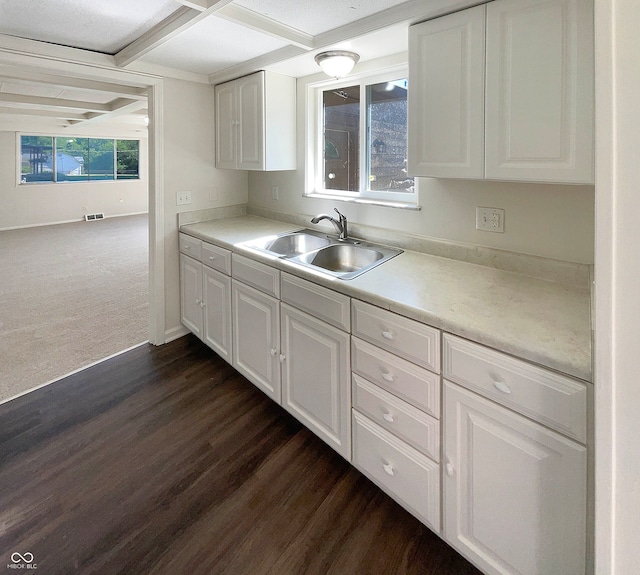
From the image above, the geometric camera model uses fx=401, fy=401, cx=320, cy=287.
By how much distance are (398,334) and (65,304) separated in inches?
152

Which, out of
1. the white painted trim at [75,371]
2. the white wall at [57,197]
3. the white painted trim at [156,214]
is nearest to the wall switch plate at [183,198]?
the white painted trim at [156,214]

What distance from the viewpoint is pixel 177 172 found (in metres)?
3.08

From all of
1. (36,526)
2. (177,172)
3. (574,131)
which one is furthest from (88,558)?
(177,172)

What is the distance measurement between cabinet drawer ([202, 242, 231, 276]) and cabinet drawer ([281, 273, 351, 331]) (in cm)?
63

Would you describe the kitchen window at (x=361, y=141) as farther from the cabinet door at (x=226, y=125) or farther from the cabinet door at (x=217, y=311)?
the cabinet door at (x=217, y=311)

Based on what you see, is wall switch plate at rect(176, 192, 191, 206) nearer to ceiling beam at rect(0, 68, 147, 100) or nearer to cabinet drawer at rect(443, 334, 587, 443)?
ceiling beam at rect(0, 68, 147, 100)

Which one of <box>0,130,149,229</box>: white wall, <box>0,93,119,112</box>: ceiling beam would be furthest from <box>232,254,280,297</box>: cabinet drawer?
<box>0,130,149,229</box>: white wall

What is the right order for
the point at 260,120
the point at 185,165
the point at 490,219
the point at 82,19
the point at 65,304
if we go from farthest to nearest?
the point at 65,304 → the point at 185,165 → the point at 260,120 → the point at 82,19 → the point at 490,219

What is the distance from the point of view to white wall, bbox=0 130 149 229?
26.6ft

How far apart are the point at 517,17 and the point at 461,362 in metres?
1.25

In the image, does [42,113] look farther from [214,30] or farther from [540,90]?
[540,90]

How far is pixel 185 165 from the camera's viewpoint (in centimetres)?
312
